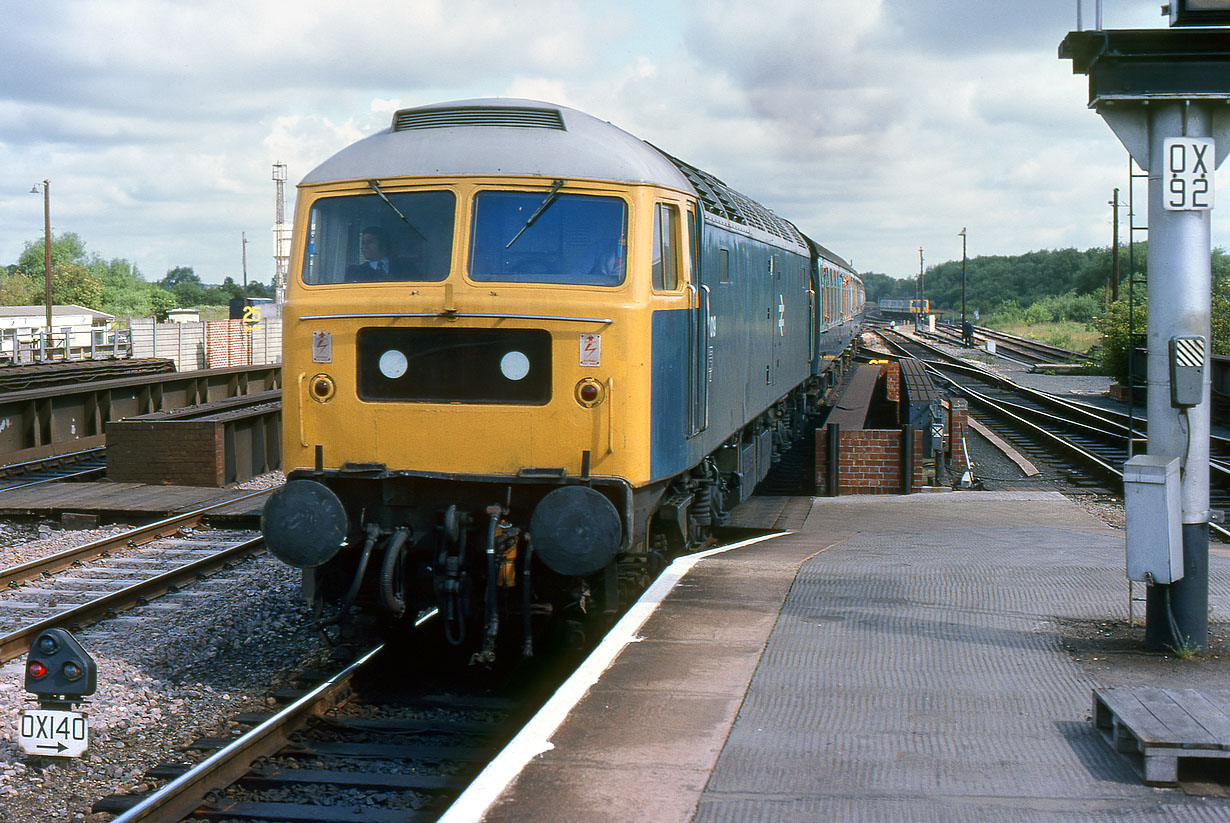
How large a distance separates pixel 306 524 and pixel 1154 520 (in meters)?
4.36

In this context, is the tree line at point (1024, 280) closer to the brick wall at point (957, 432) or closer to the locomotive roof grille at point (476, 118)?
the brick wall at point (957, 432)

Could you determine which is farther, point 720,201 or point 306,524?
point 720,201

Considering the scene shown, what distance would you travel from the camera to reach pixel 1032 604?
706 cm

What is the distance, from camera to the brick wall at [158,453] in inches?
573

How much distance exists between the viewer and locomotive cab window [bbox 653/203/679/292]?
710cm

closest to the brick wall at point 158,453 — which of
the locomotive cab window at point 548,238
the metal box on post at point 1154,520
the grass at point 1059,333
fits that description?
the locomotive cab window at point 548,238

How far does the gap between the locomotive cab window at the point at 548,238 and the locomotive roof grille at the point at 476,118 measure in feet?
1.71

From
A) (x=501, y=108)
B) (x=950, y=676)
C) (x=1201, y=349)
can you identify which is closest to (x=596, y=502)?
(x=950, y=676)

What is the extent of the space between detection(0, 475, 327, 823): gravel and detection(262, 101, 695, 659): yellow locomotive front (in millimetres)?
837

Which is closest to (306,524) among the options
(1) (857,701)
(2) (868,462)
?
(1) (857,701)

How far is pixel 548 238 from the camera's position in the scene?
6898mm

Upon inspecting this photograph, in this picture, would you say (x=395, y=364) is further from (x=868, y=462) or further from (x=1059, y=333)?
(x=1059, y=333)

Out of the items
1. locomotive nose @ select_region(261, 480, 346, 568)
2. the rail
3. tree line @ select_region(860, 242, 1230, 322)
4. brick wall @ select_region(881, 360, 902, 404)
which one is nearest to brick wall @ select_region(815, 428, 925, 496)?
the rail

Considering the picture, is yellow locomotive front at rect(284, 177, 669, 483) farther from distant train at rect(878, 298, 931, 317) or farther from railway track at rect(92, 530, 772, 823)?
distant train at rect(878, 298, 931, 317)
